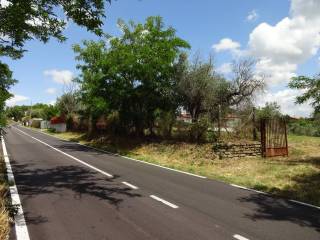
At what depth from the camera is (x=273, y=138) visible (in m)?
19.1

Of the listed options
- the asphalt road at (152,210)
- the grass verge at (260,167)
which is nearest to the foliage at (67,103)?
the grass verge at (260,167)

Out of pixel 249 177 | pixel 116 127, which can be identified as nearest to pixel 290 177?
pixel 249 177

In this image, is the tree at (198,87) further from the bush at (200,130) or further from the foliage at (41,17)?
the foliage at (41,17)

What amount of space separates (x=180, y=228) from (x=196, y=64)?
67.5ft

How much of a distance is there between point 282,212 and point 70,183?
6966 mm

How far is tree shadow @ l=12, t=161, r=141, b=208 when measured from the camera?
34.6ft

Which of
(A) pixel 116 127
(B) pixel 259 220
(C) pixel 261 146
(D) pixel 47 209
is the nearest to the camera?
(B) pixel 259 220

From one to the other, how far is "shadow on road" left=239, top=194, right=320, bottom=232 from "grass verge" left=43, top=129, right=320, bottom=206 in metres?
1.07

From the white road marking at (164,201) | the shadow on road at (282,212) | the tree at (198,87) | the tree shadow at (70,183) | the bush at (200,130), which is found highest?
the tree at (198,87)

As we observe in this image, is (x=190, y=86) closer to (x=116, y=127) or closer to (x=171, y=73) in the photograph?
(x=171, y=73)

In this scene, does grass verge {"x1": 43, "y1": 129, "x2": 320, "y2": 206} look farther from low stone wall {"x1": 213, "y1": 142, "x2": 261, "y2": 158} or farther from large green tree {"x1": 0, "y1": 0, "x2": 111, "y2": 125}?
large green tree {"x1": 0, "y1": 0, "x2": 111, "y2": 125}

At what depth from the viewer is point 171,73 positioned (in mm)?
27234

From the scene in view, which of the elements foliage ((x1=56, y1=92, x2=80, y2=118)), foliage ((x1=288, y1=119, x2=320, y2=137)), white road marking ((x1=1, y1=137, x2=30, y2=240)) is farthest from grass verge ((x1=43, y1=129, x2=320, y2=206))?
foliage ((x1=56, y1=92, x2=80, y2=118))

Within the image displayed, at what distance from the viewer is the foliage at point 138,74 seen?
26359 mm
